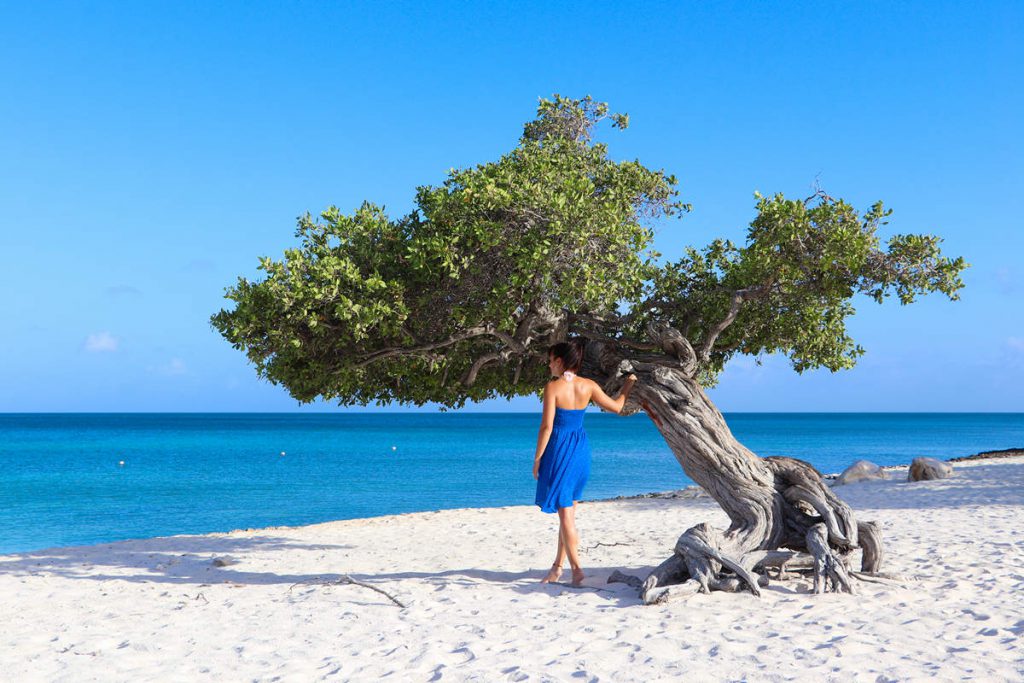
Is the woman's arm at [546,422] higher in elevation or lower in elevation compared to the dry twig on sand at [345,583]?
higher

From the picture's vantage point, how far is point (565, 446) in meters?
9.34

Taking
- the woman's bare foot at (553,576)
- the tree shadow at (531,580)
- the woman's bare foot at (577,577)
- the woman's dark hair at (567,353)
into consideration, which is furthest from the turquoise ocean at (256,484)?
the woman's dark hair at (567,353)

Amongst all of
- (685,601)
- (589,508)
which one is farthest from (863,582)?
(589,508)

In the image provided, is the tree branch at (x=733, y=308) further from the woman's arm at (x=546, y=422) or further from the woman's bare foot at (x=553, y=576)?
the woman's bare foot at (x=553, y=576)

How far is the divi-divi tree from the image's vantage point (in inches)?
373

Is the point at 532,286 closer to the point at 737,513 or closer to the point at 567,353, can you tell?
the point at 567,353

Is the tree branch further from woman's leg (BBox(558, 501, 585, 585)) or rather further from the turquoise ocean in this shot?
the turquoise ocean

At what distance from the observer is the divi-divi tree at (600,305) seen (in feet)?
31.1

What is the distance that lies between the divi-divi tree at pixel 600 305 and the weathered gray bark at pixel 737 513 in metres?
0.02

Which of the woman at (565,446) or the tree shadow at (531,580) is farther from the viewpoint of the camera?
the woman at (565,446)

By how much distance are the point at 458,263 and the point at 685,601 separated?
4563 millimetres

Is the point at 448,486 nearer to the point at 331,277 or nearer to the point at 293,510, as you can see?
the point at 293,510

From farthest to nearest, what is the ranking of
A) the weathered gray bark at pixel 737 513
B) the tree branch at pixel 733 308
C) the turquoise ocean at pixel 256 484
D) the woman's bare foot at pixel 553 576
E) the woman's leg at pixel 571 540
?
the turquoise ocean at pixel 256 484, the tree branch at pixel 733 308, the woman's bare foot at pixel 553 576, the woman's leg at pixel 571 540, the weathered gray bark at pixel 737 513

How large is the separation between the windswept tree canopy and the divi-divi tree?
0.03 metres
